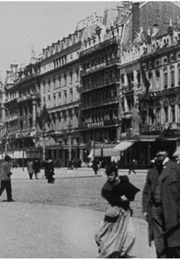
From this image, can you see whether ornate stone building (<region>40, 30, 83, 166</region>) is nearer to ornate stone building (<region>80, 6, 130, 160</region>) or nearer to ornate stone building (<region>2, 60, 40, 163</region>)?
ornate stone building (<region>80, 6, 130, 160</region>)

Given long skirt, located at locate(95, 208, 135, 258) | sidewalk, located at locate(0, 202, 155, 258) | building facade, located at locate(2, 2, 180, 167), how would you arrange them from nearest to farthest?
long skirt, located at locate(95, 208, 135, 258) < sidewalk, located at locate(0, 202, 155, 258) < building facade, located at locate(2, 2, 180, 167)

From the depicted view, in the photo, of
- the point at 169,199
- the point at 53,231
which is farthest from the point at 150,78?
the point at 169,199

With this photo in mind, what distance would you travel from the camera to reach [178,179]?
712 cm

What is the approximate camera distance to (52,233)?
33.4 ft

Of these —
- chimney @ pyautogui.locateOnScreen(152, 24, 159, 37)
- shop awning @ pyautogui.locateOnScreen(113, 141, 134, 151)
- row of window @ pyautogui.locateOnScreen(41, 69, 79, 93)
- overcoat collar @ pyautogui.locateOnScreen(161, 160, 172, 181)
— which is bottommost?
overcoat collar @ pyautogui.locateOnScreen(161, 160, 172, 181)

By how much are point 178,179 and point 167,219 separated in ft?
1.70

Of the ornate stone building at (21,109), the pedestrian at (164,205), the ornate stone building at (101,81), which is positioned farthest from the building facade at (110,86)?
the pedestrian at (164,205)

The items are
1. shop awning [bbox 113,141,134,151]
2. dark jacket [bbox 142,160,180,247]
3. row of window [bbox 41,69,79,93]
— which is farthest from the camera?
row of window [bbox 41,69,79,93]

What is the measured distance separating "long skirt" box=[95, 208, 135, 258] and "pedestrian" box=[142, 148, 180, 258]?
368 mm

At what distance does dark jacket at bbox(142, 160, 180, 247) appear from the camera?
22.7ft

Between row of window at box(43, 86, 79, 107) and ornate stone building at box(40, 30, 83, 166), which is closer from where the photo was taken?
ornate stone building at box(40, 30, 83, 166)

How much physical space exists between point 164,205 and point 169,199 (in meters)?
0.09

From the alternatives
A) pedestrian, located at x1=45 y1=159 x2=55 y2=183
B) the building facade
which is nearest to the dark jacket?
pedestrian, located at x1=45 y1=159 x2=55 y2=183

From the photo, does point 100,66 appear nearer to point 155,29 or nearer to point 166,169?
point 155,29
